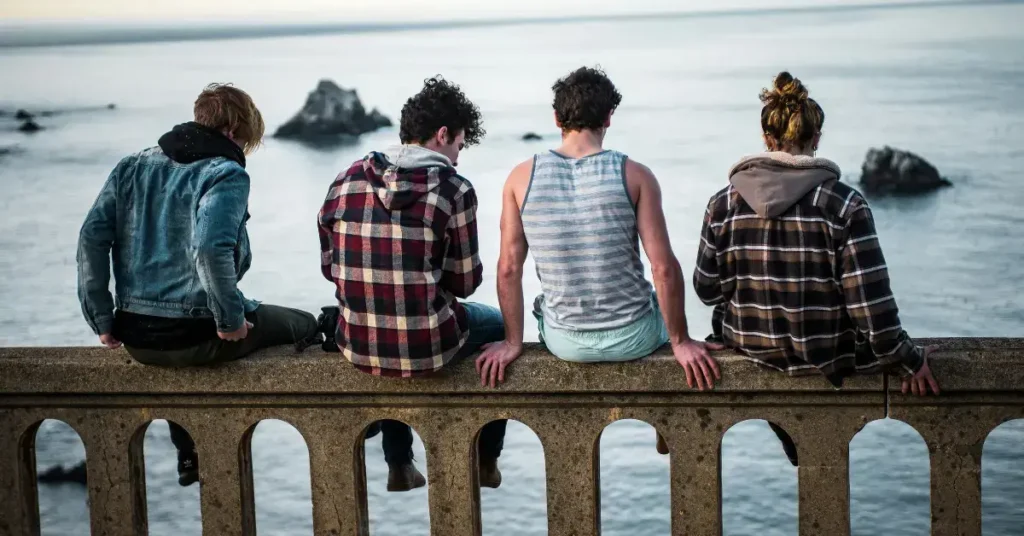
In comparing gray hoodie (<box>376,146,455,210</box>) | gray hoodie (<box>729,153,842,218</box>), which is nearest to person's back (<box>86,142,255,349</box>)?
gray hoodie (<box>376,146,455,210</box>)

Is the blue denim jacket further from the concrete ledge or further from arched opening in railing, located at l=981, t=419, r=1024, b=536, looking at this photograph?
arched opening in railing, located at l=981, t=419, r=1024, b=536

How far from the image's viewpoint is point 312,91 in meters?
29.9

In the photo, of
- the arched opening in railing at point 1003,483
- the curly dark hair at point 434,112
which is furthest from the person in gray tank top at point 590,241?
the arched opening in railing at point 1003,483

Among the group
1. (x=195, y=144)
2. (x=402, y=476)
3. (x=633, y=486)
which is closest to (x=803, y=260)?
(x=402, y=476)

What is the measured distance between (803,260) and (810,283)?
0.07m

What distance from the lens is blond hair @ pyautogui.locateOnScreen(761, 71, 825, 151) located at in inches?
147

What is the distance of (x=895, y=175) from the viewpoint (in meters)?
30.6

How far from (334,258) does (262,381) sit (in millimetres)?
428

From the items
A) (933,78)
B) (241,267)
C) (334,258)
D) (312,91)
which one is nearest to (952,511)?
(334,258)

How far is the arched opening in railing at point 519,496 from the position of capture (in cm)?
1366

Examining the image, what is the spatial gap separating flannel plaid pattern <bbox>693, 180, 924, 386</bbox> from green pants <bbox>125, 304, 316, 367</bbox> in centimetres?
130

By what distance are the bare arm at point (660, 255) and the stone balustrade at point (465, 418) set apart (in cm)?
8

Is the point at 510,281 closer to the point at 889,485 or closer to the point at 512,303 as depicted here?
the point at 512,303

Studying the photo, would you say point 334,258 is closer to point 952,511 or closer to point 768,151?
point 768,151
